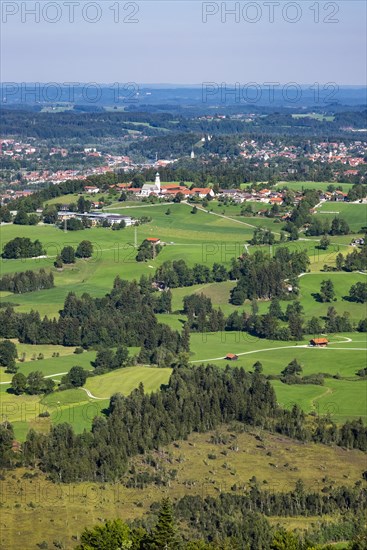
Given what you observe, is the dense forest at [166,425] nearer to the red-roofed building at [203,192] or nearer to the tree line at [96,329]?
the tree line at [96,329]

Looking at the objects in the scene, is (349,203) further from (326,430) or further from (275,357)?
(326,430)

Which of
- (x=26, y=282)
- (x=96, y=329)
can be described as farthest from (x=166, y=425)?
(x=26, y=282)

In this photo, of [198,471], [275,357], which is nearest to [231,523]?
[198,471]

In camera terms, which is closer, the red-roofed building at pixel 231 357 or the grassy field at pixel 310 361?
the grassy field at pixel 310 361

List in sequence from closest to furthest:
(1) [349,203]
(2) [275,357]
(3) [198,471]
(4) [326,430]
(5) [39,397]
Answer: (3) [198,471], (4) [326,430], (5) [39,397], (2) [275,357], (1) [349,203]

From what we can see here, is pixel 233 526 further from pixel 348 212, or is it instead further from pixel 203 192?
pixel 203 192

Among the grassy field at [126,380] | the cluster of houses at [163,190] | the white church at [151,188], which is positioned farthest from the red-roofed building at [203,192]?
the grassy field at [126,380]
